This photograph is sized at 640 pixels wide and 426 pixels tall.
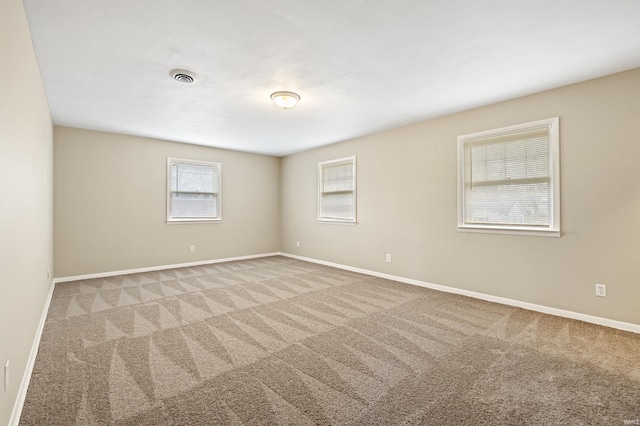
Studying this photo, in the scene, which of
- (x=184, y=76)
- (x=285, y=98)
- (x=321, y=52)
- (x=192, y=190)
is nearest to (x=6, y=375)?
(x=184, y=76)

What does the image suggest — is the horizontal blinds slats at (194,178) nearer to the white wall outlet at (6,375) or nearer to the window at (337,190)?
the window at (337,190)

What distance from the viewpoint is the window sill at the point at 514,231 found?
3301 millimetres

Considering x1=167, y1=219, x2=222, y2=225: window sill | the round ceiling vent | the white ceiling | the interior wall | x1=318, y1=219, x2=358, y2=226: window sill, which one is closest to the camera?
the white ceiling

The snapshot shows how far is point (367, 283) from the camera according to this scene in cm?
465

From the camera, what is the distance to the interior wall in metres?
4.73

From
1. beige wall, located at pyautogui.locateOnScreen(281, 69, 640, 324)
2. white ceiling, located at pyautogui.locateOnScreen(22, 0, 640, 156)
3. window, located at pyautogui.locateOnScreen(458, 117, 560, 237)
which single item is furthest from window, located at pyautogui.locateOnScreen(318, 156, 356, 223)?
window, located at pyautogui.locateOnScreen(458, 117, 560, 237)

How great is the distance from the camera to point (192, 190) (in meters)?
6.05

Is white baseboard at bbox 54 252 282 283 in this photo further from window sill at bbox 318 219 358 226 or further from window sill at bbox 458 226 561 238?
window sill at bbox 458 226 561 238

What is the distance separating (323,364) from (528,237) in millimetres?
2892

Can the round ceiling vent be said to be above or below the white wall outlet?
above

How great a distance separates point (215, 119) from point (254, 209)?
9.57ft

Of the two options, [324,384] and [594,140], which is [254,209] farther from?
[594,140]

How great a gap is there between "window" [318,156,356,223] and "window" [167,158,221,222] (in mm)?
2281

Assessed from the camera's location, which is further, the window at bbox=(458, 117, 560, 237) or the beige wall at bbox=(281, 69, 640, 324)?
the window at bbox=(458, 117, 560, 237)
